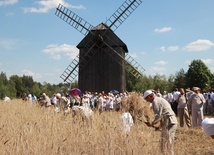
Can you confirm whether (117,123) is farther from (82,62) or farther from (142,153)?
(82,62)

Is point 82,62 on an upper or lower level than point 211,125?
upper

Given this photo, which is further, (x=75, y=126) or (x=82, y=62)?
(x=82, y=62)

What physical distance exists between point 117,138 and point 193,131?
679cm

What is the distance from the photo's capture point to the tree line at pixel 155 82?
178 feet

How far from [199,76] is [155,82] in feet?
122

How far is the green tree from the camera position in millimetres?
54062

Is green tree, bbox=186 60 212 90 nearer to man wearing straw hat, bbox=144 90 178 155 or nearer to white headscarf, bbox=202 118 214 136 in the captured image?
man wearing straw hat, bbox=144 90 178 155

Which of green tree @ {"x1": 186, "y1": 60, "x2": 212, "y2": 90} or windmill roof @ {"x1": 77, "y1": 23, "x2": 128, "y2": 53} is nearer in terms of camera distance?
windmill roof @ {"x1": 77, "y1": 23, "x2": 128, "y2": 53}

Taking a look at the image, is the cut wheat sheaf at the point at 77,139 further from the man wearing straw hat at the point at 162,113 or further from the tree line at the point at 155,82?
the tree line at the point at 155,82

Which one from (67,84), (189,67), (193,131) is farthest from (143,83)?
(193,131)

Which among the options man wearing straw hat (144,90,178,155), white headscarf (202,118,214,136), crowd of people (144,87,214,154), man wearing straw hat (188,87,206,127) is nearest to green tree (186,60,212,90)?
crowd of people (144,87,214,154)

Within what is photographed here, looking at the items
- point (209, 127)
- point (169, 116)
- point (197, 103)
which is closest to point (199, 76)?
point (197, 103)

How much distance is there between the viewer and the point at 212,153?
8.16 m

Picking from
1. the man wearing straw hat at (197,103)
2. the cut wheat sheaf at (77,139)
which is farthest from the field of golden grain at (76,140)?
the man wearing straw hat at (197,103)
